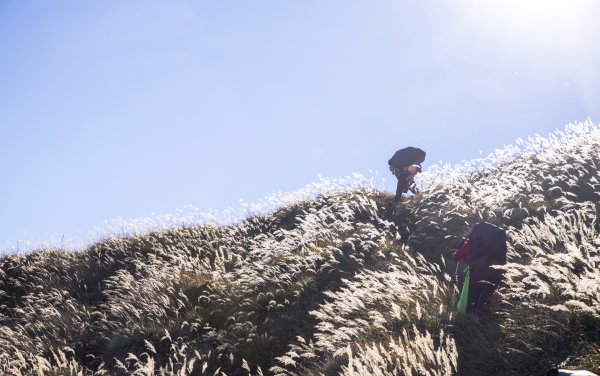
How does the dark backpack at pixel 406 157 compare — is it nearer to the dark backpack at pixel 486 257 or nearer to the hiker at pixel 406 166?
the hiker at pixel 406 166

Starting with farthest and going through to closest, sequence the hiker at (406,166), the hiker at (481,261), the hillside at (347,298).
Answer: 1. the hiker at (406,166)
2. the hiker at (481,261)
3. the hillside at (347,298)

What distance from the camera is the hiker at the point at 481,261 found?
218 inches

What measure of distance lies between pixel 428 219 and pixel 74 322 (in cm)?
674

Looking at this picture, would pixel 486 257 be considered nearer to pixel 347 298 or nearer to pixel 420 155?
pixel 347 298

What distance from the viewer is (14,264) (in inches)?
500

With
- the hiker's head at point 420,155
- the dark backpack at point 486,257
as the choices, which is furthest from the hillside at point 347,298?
the hiker's head at point 420,155

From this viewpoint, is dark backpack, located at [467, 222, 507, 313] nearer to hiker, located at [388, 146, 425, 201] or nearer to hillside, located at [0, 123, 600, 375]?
hillside, located at [0, 123, 600, 375]

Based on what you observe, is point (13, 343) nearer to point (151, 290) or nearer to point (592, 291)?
point (151, 290)

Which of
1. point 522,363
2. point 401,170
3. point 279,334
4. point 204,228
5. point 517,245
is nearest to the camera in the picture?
point 522,363

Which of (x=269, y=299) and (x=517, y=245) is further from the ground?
(x=517, y=245)

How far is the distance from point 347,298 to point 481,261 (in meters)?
1.73

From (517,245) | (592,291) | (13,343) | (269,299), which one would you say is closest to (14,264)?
(13,343)

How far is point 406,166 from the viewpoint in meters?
11.9

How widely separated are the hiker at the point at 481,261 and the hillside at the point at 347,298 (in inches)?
7.2
